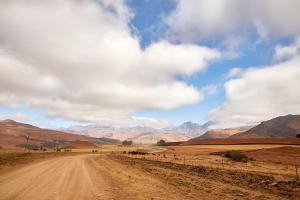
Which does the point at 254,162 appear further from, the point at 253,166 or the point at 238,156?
the point at 253,166

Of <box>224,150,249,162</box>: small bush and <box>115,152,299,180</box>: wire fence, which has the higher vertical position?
<box>224,150,249,162</box>: small bush

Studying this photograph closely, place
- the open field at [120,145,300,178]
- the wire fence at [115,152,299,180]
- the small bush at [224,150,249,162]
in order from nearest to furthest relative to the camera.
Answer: the wire fence at [115,152,299,180] → the open field at [120,145,300,178] → the small bush at [224,150,249,162]

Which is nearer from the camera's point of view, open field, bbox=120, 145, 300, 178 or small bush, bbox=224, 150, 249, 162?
open field, bbox=120, 145, 300, 178

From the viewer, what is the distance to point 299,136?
458 ft

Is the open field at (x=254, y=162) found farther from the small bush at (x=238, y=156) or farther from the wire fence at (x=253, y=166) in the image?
the small bush at (x=238, y=156)

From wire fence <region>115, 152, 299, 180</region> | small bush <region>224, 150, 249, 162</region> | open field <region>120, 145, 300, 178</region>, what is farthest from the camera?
small bush <region>224, 150, 249, 162</region>

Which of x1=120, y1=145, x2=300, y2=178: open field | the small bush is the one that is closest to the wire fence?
x1=120, y1=145, x2=300, y2=178: open field

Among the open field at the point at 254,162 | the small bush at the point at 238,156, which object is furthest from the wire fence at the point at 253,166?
the small bush at the point at 238,156

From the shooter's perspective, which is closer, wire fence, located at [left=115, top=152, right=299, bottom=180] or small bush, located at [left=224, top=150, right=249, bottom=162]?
wire fence, located at [left=115, top=152, right=299, bottom=180]

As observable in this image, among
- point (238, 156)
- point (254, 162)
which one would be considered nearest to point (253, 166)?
point (254, 162)

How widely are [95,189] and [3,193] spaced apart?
560 cm

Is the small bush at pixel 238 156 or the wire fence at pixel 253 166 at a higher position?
the small bush at pixel 238 156

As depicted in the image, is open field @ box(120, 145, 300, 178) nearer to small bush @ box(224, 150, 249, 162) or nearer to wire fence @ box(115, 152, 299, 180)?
wire fence @ box(115, 152, 299, 180)

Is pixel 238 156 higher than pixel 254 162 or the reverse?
higher
